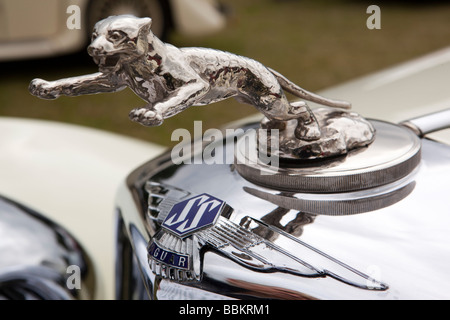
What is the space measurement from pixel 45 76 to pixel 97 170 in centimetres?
476

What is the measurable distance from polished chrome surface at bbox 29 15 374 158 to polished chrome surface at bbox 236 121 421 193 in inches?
0.8

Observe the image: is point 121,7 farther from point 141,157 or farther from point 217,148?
point 217,148

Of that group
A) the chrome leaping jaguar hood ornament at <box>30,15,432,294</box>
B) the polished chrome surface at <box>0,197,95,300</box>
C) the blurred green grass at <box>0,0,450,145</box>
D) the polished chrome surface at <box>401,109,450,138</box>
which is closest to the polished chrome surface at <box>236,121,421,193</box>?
the chrome leaping jaguar hood ornament at <box>30,15,432,294</box>

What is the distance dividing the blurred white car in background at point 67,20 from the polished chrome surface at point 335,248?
4890mm

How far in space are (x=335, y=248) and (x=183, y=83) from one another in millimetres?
329

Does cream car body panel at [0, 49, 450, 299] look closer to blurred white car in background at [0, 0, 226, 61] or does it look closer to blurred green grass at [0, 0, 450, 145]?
blurred green grass at [0, 0, 450, 145]

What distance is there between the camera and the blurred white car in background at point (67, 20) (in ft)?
18.4

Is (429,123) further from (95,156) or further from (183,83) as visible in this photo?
(95,156)

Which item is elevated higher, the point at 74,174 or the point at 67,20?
the point at 67,20

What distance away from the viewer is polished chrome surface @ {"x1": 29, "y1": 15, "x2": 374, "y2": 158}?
30.4 inches

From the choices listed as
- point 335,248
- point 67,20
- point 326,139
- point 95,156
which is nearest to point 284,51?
point 67,20

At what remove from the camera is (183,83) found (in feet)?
2.69

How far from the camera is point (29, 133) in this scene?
5.94 feet

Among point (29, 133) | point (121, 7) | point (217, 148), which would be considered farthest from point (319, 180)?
point (121, 7)
